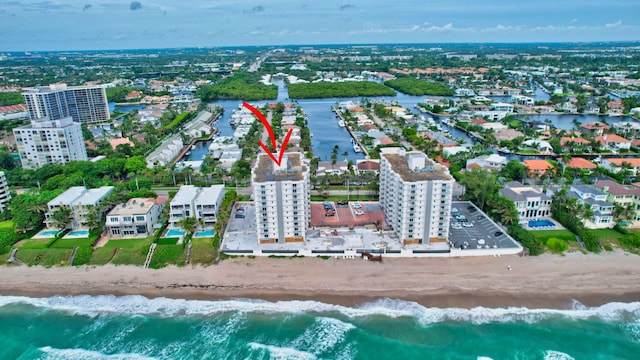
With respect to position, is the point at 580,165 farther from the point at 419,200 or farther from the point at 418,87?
the point at 418,87

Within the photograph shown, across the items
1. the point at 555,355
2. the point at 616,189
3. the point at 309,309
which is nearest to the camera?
the point at 555,355

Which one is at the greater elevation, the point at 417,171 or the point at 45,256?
the point at 417,171

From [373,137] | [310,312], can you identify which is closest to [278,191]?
[310,312]

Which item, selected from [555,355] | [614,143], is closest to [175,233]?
[555,355]

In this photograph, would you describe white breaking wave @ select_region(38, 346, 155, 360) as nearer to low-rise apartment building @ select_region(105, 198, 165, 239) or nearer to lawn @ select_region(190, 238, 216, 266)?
lawn @ select_region(190, 238, 216, 266)

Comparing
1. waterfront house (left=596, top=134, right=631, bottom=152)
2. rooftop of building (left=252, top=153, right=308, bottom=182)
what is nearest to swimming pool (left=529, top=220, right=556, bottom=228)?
rooftop of building (left=252, top=153, right=308, bottom=182)

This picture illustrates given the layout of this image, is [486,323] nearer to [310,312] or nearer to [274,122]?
[310,312]
